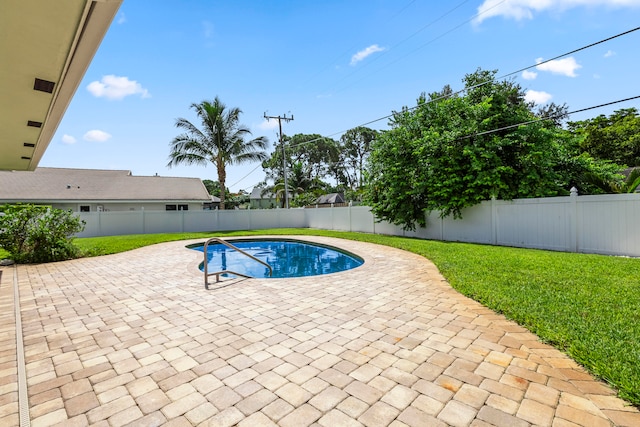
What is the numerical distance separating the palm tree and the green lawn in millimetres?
16957

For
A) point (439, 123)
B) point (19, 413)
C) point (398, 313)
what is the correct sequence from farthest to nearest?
point (439, 123)
point (398, 313)
point (19, 413)

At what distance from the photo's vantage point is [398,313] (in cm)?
414

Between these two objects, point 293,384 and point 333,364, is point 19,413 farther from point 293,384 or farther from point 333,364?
point 333,364

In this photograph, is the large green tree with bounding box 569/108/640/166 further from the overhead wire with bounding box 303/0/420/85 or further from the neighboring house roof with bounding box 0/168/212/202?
the neighboring house roof with bounding box 0/168/212/202

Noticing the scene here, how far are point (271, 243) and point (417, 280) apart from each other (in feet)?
32.5

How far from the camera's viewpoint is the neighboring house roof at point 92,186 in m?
19.0

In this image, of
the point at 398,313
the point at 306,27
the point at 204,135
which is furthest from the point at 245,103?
the point at 398,313

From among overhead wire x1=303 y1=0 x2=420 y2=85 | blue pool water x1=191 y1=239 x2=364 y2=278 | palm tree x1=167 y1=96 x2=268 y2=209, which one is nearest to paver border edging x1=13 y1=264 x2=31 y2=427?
blue pool water x1=191 y1=239 x2=364 y2=278

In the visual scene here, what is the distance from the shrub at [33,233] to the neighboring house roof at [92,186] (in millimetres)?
12510

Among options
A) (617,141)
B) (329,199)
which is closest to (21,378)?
(617,141)

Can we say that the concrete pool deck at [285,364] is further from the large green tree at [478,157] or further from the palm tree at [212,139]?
the palm tree at [212,139]

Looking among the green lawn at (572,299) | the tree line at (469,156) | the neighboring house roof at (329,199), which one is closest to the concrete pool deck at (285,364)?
the green lawn at (572,299)

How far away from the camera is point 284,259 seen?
11.5m

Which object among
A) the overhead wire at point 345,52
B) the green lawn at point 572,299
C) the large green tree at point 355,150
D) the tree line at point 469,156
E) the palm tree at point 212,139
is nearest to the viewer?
the green lawn at point 572,299
